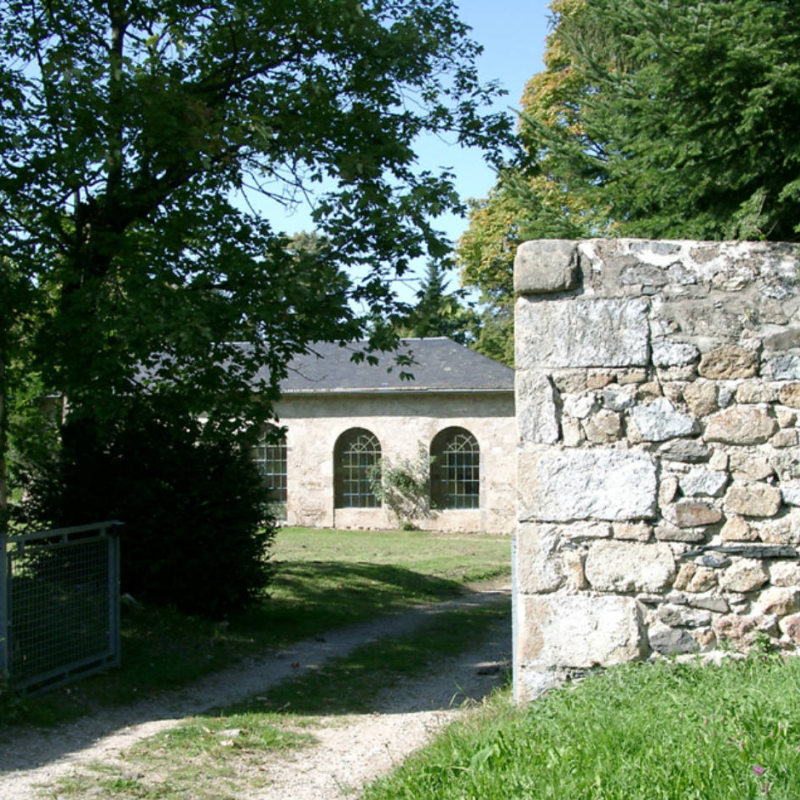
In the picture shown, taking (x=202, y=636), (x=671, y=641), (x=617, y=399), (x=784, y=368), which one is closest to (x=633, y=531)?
(x=671, y=641)

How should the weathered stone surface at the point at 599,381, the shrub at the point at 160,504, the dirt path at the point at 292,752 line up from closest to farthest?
the weathered stone surface at the point at 599,381 → the dirt path at the point at 292,752 → the shrub at the point at 160,504

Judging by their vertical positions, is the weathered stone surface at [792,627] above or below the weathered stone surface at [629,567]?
below

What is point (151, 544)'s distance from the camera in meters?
10.1

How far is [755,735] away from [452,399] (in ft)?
65.7

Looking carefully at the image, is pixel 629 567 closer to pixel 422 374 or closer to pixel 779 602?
pixel 779 602

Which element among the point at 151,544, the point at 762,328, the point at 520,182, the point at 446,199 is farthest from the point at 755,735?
the point at 520,182

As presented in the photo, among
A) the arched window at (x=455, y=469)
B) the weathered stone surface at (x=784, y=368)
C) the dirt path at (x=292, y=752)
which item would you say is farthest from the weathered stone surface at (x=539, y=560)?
the arched window at (x=455, y=469)

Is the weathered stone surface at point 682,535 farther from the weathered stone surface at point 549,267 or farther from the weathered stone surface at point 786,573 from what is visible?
the weathered stone surface at point 549,267

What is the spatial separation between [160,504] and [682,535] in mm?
6312

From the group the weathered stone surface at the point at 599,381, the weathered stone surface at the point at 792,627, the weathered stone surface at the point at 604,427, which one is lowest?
the weathered stone surface at the point at 792,627

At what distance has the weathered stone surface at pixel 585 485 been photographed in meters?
5.39

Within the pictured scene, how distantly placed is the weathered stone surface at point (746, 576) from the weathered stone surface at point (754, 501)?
272mm

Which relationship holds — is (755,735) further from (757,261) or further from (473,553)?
(473,553)

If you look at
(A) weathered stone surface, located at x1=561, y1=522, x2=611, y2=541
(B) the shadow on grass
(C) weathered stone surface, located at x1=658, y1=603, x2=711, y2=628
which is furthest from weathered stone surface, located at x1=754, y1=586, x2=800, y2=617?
(B) the shadow on grass
